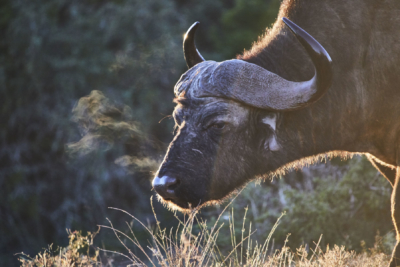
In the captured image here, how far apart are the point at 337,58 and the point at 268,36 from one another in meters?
0.66

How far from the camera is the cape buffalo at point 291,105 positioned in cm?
332

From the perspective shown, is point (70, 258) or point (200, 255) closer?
point (200, 255)

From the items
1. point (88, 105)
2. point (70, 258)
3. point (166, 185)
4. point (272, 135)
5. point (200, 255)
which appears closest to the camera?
point (166, 185)

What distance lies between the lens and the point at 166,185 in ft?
10.5

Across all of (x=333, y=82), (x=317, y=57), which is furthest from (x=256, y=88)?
(x=333, y=82)

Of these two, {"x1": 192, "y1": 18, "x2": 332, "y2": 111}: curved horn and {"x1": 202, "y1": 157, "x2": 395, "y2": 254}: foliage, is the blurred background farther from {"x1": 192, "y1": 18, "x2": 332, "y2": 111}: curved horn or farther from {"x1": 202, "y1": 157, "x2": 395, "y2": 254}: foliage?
{"x1": 192, "y1": 18, "x2": 332, "y2": 111}: curved horn

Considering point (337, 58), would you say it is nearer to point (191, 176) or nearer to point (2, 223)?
point (191, 176)

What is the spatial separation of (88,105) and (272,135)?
5.28 m

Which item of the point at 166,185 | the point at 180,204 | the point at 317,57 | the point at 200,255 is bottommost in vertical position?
the point at 200,255

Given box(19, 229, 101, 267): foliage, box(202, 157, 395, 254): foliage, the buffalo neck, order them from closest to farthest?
the buffalo neck < box(19, 229, 101, 267): foliage < box(202, 157, 395, 254): foliage

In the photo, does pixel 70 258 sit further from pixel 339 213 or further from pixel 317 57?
pixel 339 213

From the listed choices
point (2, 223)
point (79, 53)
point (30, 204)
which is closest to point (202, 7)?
point (79, 53)

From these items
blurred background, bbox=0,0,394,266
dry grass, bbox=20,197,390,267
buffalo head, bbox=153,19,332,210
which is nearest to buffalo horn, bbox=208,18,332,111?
buffalo head, bbox=153,19,332,210

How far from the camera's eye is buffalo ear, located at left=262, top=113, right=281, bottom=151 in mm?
3441
